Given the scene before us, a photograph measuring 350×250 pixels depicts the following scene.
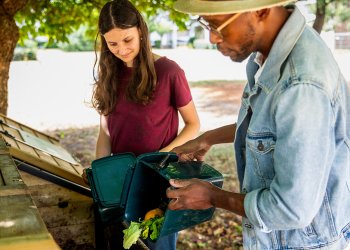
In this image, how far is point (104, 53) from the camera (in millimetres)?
3297

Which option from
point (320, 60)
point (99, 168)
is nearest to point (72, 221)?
point (99, 168)

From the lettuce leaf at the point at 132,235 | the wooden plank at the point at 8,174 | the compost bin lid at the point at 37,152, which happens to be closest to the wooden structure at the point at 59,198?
the compost bin lid at the point at 37,152

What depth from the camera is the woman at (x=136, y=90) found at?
3094 mm

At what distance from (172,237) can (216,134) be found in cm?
81

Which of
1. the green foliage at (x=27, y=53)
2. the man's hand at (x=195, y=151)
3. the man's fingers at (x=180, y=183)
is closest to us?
the man's fingers at (x=180, y=183)

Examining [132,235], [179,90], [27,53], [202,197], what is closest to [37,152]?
[179,90]

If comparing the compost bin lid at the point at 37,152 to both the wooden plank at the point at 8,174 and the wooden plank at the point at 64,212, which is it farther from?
the wooden plank at the point at 8,174

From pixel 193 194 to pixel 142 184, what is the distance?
723 mm

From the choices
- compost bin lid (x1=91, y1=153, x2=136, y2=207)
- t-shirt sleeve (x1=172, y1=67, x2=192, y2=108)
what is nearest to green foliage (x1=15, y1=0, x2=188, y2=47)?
t-shirt sleeve (x1=172, y1=67, x2=192, y2=108)

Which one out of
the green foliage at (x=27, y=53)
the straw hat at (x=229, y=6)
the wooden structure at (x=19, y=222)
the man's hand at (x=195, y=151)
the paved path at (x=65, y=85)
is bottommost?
the paved path at (x=65, y=85)

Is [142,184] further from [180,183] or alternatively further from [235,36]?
[235,36]

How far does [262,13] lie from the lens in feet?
5.70

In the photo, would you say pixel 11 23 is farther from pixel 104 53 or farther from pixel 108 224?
pixel 108 224

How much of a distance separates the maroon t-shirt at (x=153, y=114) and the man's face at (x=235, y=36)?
4.38 feet
